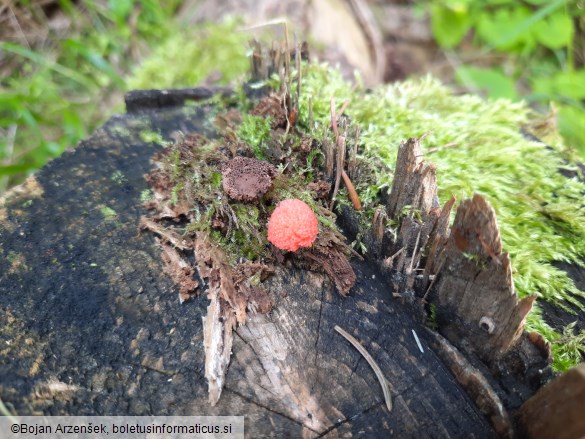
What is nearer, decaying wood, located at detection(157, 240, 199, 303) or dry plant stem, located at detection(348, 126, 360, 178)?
decaying wood, located at detection(157, 240, 199, 303)

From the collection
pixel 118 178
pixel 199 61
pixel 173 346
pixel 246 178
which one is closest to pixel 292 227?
pixel 246 178

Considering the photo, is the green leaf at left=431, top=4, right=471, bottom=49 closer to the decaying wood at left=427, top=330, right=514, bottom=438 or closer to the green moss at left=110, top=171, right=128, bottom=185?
the green moss at left=110, top=171, right=128, bottom=185

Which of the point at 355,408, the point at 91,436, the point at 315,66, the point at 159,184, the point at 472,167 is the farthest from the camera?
the point at 315,66

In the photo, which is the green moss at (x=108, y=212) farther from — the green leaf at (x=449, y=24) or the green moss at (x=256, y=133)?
the green leaf at (x=449, y=24)

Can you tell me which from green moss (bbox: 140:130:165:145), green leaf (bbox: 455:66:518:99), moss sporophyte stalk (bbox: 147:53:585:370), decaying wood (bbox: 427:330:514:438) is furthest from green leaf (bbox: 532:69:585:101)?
green moss (bbox: 140:130:165:145)

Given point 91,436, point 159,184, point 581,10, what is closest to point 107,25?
point 159,184

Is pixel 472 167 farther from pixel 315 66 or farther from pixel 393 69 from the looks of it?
pixel 393 69

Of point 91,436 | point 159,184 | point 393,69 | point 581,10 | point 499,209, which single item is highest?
point 581,10
